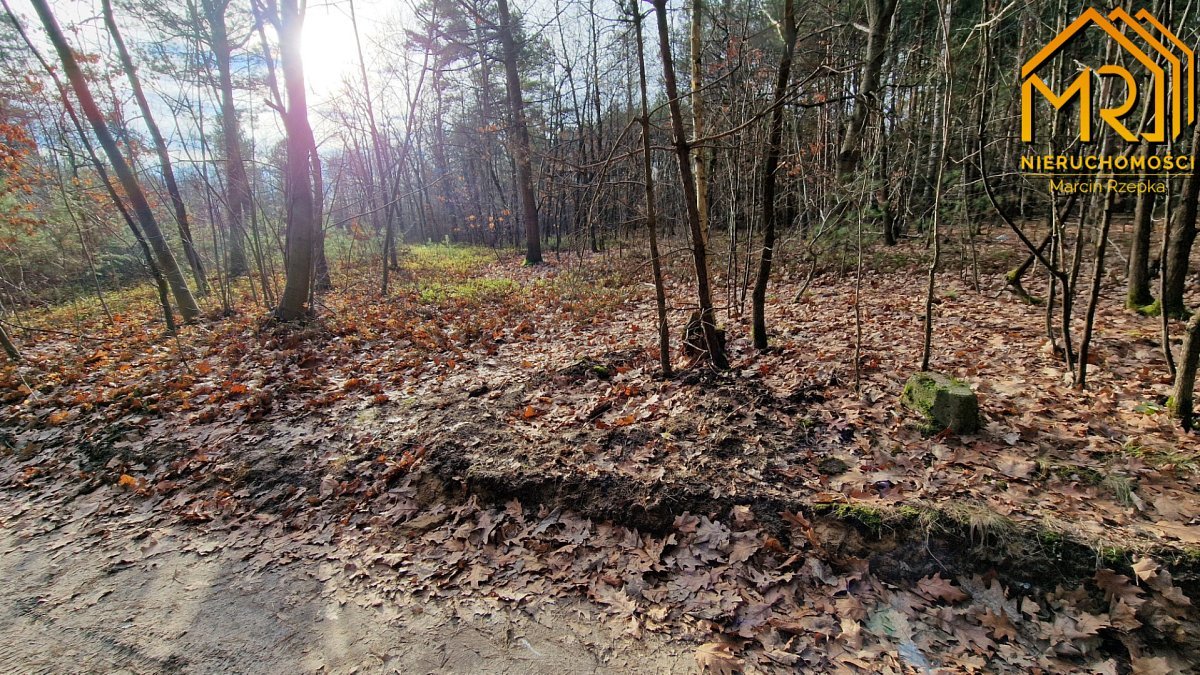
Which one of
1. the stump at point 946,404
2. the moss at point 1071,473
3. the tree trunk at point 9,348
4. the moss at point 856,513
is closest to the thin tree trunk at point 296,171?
the tree trunk at point 9,348

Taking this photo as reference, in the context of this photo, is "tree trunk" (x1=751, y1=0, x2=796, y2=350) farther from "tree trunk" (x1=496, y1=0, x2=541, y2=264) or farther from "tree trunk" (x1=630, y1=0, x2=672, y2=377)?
"tree trunk" (x1=496, y1=0, x2=541, y2=264)

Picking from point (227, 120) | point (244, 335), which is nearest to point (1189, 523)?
point (244, 335)

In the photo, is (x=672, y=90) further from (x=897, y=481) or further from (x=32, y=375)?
(x=32, y=375)

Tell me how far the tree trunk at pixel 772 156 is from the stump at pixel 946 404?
1678 mm

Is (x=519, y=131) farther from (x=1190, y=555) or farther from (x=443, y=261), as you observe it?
(x=1190, y=555)

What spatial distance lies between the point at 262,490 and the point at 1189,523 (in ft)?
19.4

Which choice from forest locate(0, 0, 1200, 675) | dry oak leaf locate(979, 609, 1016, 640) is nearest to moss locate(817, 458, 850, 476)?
forest locate(0, 0, 1200, 675)

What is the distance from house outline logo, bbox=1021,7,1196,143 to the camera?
3.08 meters

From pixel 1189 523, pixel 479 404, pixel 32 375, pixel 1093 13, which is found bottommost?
pixel 1189 523

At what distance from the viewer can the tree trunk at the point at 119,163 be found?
22.3 ft

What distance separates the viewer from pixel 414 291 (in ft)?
34.5

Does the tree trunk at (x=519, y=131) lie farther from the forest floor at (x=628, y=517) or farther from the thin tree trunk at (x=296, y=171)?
the forest floor at (x=628, y=517)

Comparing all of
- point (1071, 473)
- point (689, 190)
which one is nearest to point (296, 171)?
point (689, 190)

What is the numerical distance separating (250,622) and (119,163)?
30.4 ft
